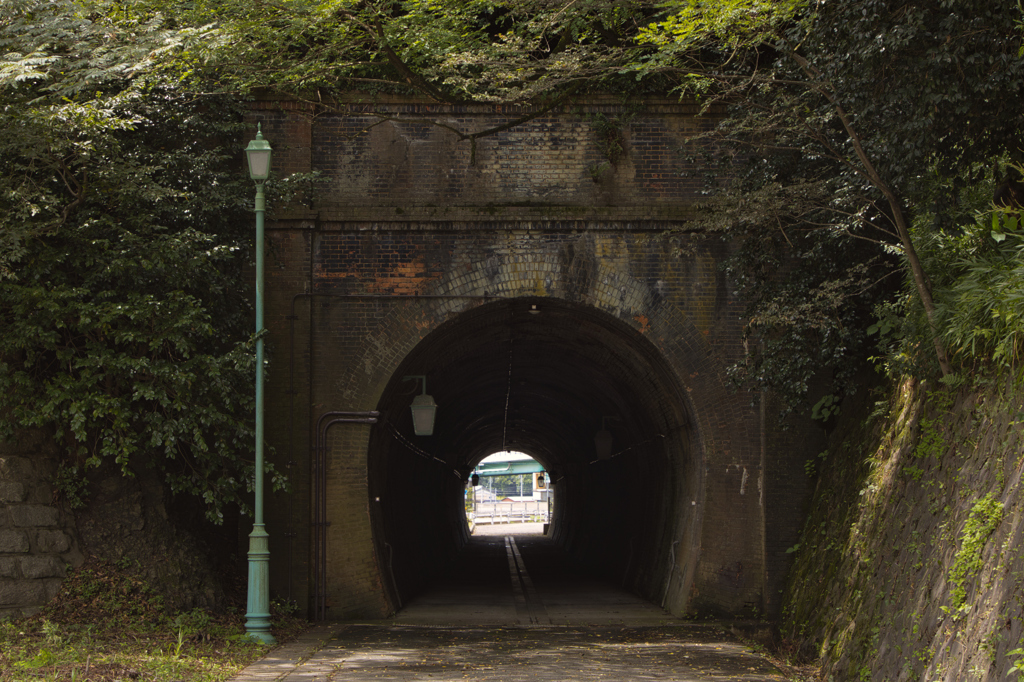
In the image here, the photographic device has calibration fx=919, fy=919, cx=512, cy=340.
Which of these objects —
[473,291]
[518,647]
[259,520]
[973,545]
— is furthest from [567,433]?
[973,545]

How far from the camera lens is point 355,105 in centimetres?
1272

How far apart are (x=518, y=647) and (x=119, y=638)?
4.18 m

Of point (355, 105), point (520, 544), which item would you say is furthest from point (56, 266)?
point (520, 544)

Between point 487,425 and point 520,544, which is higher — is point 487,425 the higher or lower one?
the higher one

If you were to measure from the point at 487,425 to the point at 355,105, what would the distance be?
56.7ft

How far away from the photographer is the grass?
26.0 ft

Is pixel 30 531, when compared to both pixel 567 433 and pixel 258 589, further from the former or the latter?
pixel 567 433

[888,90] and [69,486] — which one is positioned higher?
[888,90]

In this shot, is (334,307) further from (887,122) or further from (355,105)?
(887,122)

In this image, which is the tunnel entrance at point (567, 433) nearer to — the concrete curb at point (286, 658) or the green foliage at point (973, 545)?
the concrete curb at point (286, 658)

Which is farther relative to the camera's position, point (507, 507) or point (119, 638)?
point (507, 507)

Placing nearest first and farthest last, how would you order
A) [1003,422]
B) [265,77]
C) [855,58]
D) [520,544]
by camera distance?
[1003,422]
[855,58]
[265,77]
[520,544]

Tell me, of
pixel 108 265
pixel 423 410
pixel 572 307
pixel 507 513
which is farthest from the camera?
pixel 507 513

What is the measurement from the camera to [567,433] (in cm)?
2719
